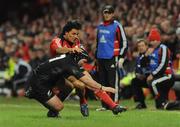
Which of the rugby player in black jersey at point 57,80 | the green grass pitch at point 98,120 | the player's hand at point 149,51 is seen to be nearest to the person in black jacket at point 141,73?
the player's hand at point 149,51

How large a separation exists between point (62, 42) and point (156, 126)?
311 cm

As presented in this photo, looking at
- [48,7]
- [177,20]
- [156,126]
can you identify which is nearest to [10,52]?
[48,7]

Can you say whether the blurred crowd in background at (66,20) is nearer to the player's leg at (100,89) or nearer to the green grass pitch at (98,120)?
the green grass pitch at (98,120)

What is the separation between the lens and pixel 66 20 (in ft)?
96.8

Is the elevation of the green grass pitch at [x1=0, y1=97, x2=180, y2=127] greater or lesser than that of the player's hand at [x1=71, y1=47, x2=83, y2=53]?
lesser

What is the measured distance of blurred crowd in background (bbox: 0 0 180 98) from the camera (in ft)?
75.6

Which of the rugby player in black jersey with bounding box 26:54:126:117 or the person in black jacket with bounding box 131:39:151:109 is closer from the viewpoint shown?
the rugby player in black jersey with bounding box 26:54:126:117

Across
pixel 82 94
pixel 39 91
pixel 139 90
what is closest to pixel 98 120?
pixel 82 94

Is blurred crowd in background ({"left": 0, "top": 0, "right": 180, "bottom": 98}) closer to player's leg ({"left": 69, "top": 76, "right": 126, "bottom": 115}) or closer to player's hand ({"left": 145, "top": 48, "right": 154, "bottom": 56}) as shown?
player's hand ({"left": 145, "top": 48, "right": 154, "bottom": 56})

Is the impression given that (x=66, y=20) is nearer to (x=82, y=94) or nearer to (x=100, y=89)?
(x=82, y=94)

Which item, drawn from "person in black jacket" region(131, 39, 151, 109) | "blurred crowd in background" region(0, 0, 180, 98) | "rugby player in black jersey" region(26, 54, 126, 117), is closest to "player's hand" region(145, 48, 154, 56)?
"person in black jacket" region(131, 39, 151, 109)

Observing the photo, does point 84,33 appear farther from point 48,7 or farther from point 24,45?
point 48,7

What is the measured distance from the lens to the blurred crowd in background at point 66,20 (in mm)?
23031

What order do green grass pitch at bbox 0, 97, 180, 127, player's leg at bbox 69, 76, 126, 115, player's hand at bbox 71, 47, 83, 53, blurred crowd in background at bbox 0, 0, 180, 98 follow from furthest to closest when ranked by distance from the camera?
blurred crowd in background at bbox 0, 0, 180, 98
player's hand at bbox 71, 47, 83, 53
player's leg at bbox 69, 76, 126, 115
green grass pitch at bbox 0, 97, 180, 127
